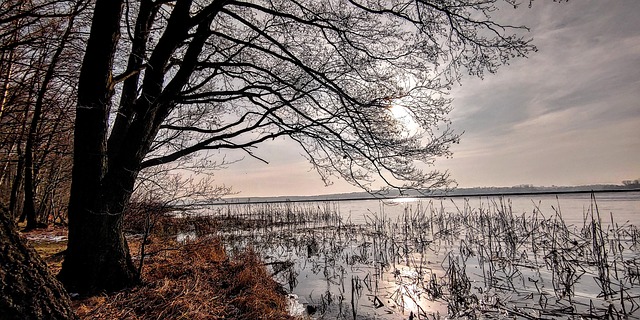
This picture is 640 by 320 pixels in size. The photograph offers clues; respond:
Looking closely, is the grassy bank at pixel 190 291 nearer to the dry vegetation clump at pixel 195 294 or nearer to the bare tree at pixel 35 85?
the dry vegetation clump at pixel 195 294

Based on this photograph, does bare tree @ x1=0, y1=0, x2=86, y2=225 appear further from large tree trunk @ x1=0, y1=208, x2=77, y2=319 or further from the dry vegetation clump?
large tree trunk @ x1=0, y1=208, x2=77, y2=319

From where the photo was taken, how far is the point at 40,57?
23.9 feet

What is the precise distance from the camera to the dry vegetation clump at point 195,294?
382cm

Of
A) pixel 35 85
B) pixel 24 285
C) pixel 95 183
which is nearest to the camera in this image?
pixel 24 285

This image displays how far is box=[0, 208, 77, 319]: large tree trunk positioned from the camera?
55.0 inches

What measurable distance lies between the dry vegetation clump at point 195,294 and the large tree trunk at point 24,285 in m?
2.21

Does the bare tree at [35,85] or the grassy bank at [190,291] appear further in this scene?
the bare tree at [35,85]

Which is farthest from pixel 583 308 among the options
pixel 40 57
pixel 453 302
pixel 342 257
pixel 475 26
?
pixel 40 57

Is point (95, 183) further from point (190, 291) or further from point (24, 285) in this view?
point (24, 285)

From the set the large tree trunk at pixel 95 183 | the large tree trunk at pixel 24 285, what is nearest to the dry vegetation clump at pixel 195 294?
the large tree trunk at pixel 95 183

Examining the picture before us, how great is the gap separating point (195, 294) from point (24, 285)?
3323 millimetres

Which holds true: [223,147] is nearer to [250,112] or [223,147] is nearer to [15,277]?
[250,112]

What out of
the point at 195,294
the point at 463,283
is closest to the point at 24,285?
the point at 195,294

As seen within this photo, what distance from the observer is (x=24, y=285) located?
58.2 inches
